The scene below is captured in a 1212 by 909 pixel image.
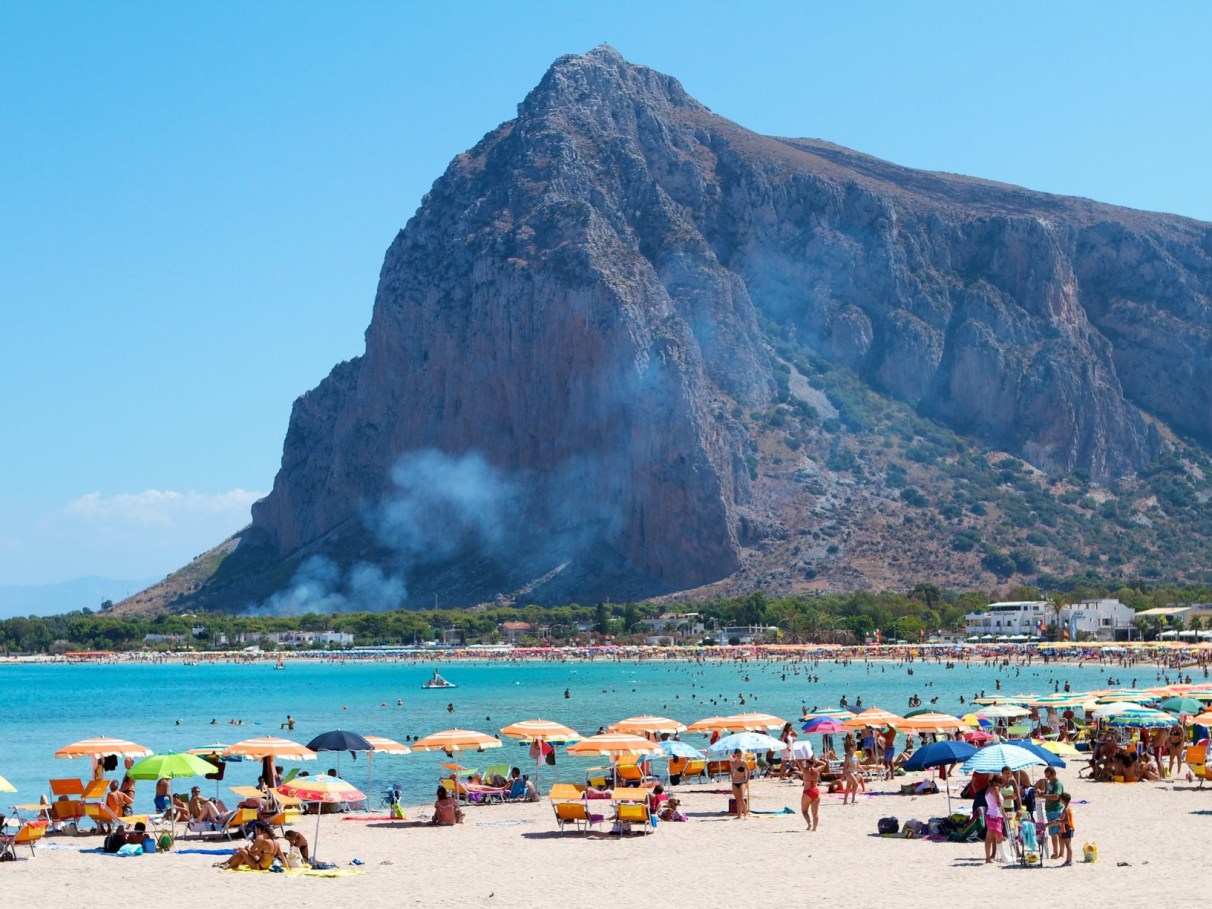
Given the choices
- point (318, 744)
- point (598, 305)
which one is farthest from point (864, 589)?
point (318, 744)

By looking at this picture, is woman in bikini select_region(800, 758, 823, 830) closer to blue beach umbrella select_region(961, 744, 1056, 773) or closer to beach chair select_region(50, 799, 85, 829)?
blue beach umbrella select_region(961, 744, 1056, 773)

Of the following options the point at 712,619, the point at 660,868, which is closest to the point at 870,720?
the point at 660,868

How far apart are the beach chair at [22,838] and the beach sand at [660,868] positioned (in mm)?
395

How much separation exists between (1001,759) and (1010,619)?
12207 cm

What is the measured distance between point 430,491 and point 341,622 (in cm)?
1873

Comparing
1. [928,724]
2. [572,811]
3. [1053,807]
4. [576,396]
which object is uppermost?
[576,396]

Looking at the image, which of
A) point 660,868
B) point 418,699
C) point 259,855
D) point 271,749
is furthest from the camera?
point 418,699

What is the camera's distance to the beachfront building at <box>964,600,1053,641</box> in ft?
468

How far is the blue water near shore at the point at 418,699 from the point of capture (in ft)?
164

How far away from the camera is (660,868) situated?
1034 inches

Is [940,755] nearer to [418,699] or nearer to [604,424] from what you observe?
[418,699]

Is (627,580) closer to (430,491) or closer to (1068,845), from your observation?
(430,491)

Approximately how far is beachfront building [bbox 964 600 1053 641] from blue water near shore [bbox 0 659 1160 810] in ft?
75.4

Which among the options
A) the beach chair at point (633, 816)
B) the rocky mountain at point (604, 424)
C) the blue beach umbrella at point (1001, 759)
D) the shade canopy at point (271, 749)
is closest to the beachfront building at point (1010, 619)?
the rocky mountain at point (604, 424)
